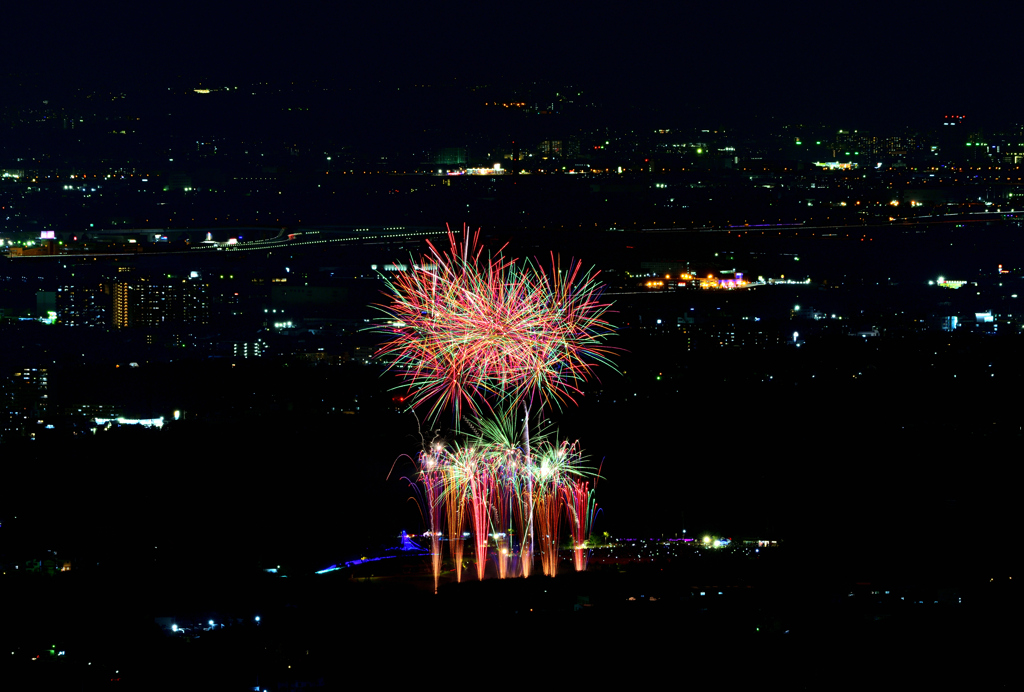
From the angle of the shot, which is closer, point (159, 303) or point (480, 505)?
point (480, 505)

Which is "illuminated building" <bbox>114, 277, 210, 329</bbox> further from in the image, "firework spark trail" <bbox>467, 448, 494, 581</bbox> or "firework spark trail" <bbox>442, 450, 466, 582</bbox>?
"firework spark trail" <bbox>467, 448, 494, 581</bbox>

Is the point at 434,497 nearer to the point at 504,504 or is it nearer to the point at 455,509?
the point at 455,509

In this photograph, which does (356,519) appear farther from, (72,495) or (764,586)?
(764,586)

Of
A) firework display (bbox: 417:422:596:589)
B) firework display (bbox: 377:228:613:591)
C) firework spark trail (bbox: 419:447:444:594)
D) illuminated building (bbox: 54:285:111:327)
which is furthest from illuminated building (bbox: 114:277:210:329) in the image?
firework display (bbox: 417:422:596:589)

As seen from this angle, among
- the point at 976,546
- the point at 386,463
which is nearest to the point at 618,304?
the point at 386,463

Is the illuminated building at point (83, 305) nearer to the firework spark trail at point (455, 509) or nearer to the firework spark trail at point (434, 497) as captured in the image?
the firework spark trail at point (434, 497)

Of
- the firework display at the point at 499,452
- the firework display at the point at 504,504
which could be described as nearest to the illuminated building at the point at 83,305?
the firework display at the point at 499,452

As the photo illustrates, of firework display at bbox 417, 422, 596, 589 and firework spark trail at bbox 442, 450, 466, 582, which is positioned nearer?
firework display at bbox 417, 422, 596, 589

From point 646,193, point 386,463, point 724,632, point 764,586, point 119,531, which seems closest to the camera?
point 724,632

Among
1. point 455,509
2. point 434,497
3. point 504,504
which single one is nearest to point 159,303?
point 434,497

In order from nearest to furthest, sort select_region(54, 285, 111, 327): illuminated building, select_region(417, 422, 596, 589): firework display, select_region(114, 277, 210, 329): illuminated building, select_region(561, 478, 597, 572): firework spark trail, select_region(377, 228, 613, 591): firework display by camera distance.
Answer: select_region(561, 478, 597, 572): firework spark trail → select_region(417, 422, 596, 589): firework display → select_region(377, 228, 613, 591): firework display → select_region(54, 285, 111, 327): illuminated building → select_region(114, 277, 210, 329): illuminated building

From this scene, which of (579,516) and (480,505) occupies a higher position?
(480,505)
